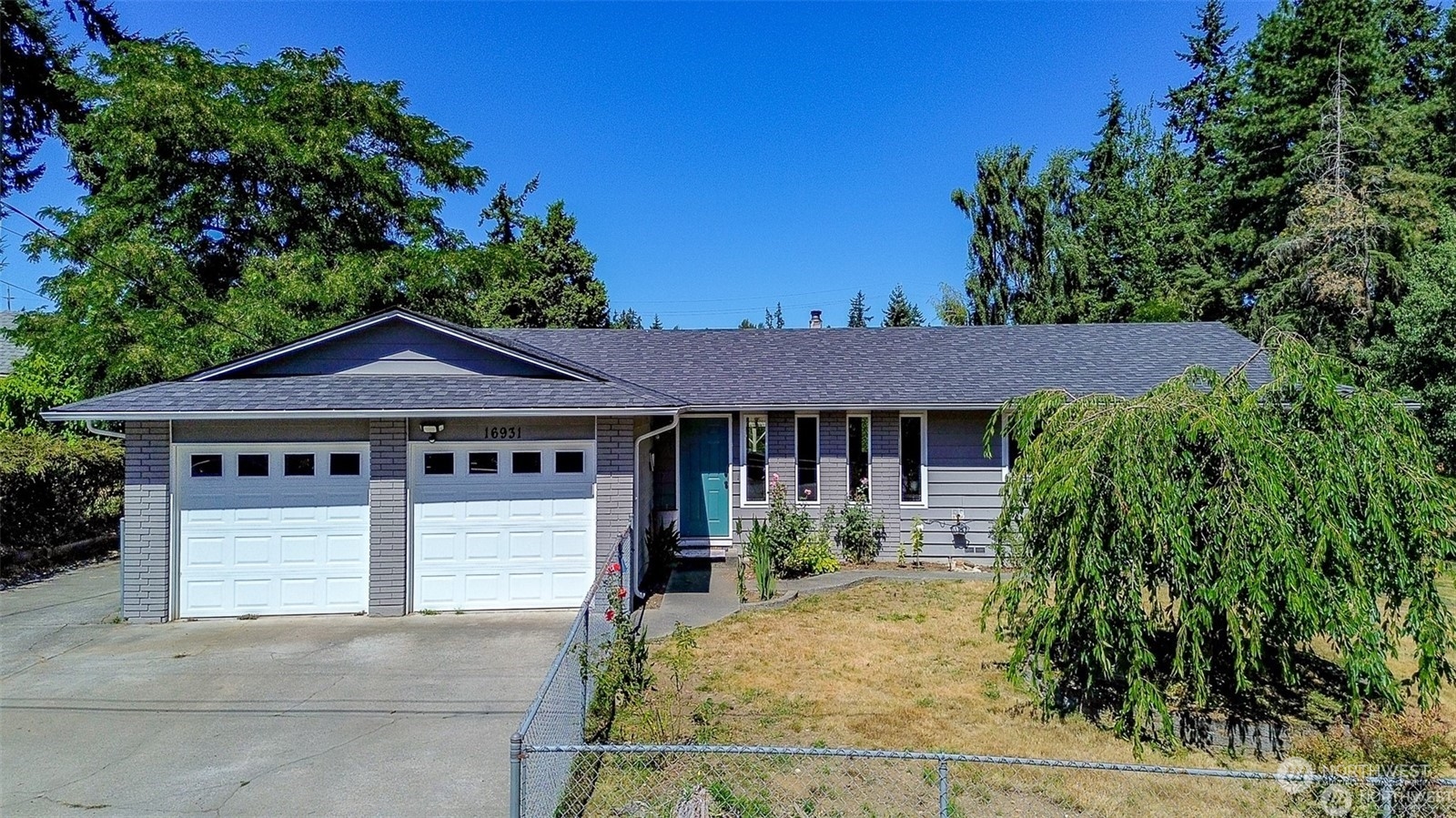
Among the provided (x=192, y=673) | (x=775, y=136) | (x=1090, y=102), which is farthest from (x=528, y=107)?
(x=1090, y=102)

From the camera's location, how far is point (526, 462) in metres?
8.88

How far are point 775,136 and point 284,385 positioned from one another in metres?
13.6

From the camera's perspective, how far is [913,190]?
2962 centimetres

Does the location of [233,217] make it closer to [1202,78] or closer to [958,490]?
[958,490]

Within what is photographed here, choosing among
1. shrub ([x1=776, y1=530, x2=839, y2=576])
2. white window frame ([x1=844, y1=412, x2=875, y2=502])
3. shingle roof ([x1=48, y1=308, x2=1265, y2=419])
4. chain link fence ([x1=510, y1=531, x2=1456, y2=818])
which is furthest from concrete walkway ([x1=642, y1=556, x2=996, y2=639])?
chain link fence ([x1=510, y1=531, x2=1456, y2=818])

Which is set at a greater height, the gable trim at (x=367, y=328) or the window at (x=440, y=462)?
the gable trim at (x=367, y=328)

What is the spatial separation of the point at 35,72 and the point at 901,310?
146ft

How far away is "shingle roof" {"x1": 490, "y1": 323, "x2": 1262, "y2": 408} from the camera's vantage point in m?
11.5

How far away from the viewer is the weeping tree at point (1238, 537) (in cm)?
474

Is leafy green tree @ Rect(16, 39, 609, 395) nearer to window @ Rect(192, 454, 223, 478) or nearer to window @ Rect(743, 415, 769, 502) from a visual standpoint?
window @ Rect(192, 454, 223, 478)

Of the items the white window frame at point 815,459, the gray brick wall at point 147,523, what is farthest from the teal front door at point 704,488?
the gray brick wall at point 147,523

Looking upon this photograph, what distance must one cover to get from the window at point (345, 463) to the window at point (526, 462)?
1907mm

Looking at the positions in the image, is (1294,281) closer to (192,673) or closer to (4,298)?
(192,673)

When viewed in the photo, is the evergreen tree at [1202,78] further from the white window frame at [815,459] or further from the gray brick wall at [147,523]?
the gray brick wall at [147,523]
